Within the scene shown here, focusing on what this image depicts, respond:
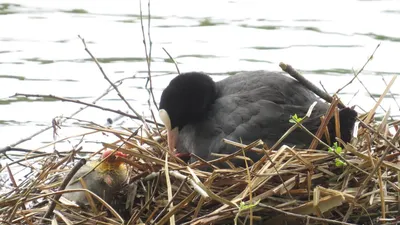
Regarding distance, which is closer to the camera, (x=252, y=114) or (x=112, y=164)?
(x=112, y=164)

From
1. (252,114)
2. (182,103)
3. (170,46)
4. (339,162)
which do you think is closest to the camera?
(339,162)

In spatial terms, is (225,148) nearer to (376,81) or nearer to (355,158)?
(355,158)

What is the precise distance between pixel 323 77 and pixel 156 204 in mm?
3701

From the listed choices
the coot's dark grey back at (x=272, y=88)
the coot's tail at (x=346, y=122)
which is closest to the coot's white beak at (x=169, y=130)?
the coot's dark grey back at (x=272, y=88)

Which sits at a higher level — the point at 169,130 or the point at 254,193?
the point at 254,193

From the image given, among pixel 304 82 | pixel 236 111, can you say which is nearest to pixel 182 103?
pixel 236 111

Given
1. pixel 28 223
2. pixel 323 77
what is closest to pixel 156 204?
pixel 28 223

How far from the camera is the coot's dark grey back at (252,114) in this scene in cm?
404

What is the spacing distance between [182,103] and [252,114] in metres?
0.45

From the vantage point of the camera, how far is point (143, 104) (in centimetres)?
648

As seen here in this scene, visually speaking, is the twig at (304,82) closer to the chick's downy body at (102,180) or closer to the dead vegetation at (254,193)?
the dead vegetation at (254,193)

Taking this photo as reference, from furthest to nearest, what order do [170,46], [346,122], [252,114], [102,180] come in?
[170,46]
[252,114]
[346,122]
[102,180]

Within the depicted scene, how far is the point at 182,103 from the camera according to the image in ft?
14.5

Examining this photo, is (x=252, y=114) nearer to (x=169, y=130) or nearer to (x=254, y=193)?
(x=169, y=130)
